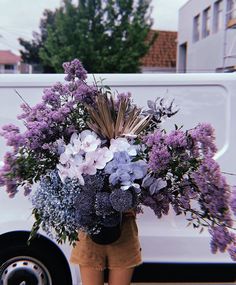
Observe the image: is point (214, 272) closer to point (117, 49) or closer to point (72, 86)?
point (72, 86)

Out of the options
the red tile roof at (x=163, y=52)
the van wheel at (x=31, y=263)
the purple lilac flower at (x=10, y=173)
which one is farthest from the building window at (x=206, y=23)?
the purple lilac flower at (x=10, y=173)

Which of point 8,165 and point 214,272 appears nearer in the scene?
point 8,165

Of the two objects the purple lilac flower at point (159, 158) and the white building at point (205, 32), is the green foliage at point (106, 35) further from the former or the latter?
the purple lilac flower at point (159, 158)

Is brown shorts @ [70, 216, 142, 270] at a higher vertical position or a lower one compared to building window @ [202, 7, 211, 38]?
lower

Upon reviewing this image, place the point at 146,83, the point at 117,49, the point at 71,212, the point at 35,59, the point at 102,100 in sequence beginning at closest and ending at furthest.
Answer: the point at 71,212
the point at 102,100
the point at 146,83
the point at 117,49
the point at 35,59

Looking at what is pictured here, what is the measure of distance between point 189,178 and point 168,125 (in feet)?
3.65

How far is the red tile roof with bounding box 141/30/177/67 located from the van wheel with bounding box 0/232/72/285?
2837cm

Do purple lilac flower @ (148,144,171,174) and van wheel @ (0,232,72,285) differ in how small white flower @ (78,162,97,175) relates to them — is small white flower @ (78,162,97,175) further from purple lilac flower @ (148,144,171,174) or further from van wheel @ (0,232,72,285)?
van wheel @ (0,232,72,285)

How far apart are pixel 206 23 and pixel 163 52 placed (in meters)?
11.4

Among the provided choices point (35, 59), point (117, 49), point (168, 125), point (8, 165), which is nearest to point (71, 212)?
point (8, 165)

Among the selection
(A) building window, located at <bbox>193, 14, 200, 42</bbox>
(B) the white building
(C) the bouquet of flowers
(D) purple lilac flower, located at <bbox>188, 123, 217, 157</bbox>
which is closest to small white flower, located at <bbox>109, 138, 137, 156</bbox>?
(C) the bouquet of flowers

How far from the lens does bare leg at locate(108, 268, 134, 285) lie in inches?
104

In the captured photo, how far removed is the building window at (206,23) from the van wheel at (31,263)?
1983 cm

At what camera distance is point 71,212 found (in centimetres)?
227
